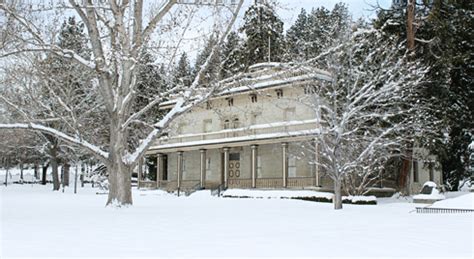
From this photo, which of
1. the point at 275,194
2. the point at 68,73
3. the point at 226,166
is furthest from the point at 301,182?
the point at 68,73

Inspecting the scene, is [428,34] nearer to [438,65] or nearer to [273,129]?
[438,65]

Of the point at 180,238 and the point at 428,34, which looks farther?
the point at 428,34

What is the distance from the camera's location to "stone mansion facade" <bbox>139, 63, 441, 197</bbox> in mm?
30564

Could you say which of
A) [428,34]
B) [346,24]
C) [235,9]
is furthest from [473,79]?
[235,9]

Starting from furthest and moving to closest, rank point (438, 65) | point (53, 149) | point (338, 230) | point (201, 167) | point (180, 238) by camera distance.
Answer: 1. point (53, 149)
2. point (201, 167)
3. point (438, 65)
4. point (338, 230)
5. point (180, 238)

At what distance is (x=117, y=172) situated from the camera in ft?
56.3

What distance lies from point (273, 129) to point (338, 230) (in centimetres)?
2181

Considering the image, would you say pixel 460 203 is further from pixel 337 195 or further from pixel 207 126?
pixel 207 126

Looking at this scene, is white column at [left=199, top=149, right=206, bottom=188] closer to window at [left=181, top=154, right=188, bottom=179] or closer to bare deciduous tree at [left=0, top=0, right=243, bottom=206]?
window at [left=181, top=154, right=188, bottom=179]

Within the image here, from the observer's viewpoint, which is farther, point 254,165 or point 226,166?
point 226,166

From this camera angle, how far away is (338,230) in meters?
10.6

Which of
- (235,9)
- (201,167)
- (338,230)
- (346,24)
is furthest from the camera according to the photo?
(201,167)

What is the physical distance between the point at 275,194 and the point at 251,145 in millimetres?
4801

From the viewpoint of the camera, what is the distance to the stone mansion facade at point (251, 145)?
30564 millimetres
